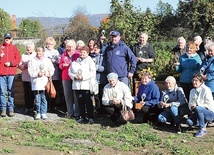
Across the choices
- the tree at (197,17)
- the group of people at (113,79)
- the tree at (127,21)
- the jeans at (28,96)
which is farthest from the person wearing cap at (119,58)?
the tree at (197,17)

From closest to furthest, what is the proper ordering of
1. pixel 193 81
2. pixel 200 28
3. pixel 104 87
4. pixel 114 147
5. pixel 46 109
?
pixel 114 147 < pixel 193 81 < pixel 104 87 < pixel 46 109 < pixel 200 28

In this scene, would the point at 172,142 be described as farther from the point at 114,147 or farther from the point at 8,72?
the point at 8,72

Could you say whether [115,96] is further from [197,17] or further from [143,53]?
[197,17]

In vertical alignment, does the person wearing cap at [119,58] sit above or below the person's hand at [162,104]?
above

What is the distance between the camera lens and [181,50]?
8320mm

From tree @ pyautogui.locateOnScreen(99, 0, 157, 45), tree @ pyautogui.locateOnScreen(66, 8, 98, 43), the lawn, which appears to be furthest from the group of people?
tree @ pyautogui.locateOnScreen(66, 8, 98, 43)

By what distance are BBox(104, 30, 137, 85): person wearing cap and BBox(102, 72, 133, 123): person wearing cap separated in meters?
0.40

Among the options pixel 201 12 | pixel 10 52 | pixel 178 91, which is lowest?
pixel 178 91

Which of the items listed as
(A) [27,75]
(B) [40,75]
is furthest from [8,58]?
(B) [40,75]

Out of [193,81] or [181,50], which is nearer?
[193,81]

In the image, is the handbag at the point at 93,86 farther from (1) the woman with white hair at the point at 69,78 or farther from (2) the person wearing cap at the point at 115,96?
(1) the woman with white hair at the point at 69,78

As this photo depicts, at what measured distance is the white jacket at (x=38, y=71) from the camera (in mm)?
8312

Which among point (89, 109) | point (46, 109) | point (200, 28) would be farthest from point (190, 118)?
point (200, 28)

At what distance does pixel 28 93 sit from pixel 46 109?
762 millimetres
